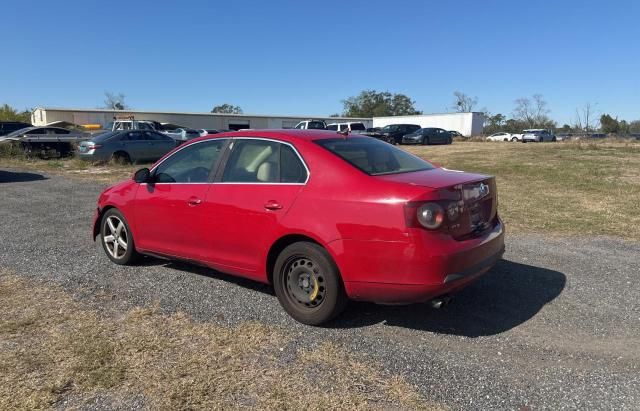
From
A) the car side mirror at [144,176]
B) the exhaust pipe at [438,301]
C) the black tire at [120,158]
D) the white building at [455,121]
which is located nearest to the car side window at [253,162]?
the car side mirror at [144,176]

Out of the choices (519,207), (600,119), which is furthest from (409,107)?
(519,207)

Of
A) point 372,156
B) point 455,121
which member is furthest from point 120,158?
point 455,121

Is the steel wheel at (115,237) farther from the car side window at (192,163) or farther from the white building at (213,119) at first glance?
the white building at (213,119)

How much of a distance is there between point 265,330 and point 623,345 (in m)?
2.68

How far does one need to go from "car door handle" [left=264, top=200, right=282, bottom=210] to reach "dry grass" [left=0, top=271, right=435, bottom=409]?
96 cm

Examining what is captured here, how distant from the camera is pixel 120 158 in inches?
758

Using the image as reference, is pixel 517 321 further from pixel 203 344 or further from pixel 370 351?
pixel 203 344

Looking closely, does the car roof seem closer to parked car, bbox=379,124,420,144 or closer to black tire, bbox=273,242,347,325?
black tire, bbox=273,242,347,325

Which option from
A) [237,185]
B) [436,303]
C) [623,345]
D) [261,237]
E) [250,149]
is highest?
[250,149]

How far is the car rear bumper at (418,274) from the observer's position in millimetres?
3453

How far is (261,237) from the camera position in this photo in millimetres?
4129

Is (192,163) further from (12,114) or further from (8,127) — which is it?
(12,114)

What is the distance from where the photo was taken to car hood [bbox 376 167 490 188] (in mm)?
3674

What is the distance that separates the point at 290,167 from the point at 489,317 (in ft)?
6.85
